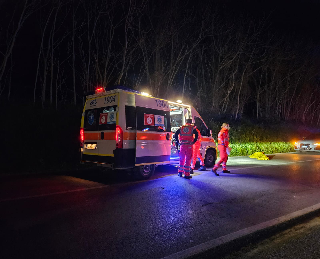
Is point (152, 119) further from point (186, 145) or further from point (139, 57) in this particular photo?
point (139, 57)

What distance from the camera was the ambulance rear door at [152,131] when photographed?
23.2 ft

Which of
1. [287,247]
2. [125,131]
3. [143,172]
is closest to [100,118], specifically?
[125,131]

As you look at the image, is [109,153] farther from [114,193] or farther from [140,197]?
[140,197]

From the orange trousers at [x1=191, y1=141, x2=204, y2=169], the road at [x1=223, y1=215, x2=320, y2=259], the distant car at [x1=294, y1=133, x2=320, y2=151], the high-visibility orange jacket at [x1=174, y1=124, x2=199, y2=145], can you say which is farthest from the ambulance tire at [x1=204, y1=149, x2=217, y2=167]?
the distant car at [x1=294, y1=133, x2=320, y2=151]

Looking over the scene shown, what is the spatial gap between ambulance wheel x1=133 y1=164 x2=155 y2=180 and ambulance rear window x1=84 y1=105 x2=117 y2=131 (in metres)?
1.48

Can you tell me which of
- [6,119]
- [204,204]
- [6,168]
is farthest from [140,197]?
[6,119]

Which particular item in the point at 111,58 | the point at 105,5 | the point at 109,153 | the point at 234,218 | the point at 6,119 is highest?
the point at 105,5

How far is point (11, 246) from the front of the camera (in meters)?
3.15

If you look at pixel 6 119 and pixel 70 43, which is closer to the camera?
pixel 6 119

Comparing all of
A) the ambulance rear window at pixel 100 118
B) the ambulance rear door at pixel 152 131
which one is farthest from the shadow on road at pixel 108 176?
the ambulance rear window at pixel 100 118

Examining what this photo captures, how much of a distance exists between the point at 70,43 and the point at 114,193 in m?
12.3

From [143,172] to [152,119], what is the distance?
1.57 metres

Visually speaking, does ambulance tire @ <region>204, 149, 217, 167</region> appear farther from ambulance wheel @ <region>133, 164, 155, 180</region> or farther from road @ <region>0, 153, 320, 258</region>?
ambulance wheel @ <region>133, 164, 155, 180</region>

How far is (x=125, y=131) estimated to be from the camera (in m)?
6.67
